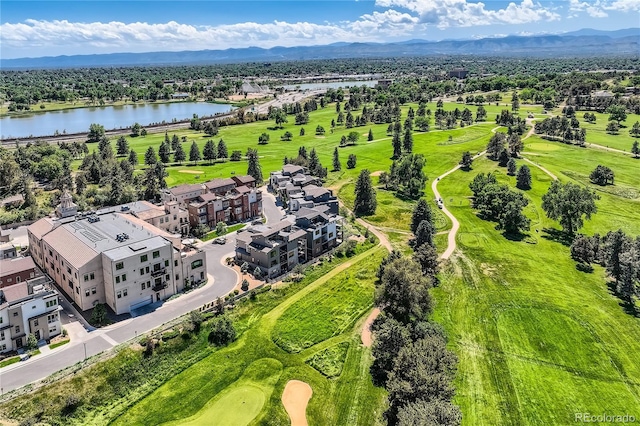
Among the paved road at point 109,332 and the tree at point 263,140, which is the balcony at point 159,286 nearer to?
the paved road at point 109,332

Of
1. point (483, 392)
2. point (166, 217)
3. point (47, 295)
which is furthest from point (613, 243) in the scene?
point (47, 295)

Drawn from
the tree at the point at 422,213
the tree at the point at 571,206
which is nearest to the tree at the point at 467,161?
the tree at the point at 571,206

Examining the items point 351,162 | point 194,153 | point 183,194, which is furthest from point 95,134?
point 351,162

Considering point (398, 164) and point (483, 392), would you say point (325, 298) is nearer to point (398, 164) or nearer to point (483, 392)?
point (483, 392)

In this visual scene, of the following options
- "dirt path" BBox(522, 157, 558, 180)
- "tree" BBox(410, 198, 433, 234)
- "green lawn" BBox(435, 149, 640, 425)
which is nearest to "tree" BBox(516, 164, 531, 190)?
"dirt path" BBox(522, 157, 558, 180)

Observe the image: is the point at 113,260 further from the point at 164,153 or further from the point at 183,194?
the point at 164,153
